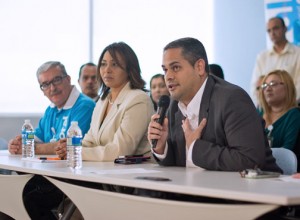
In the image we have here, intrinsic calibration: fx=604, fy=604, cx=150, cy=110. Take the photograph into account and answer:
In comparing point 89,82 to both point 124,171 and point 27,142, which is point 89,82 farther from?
point 124,171

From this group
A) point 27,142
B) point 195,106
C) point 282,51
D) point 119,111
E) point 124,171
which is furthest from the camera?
point 282,51

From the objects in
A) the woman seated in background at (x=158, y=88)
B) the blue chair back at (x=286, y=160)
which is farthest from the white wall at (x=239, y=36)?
the blue chair back at (x=286, y=160)

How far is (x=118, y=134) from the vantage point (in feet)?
11.4

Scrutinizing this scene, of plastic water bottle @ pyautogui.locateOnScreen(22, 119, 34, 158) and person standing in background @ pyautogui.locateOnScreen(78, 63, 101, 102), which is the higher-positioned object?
person standing in background @ pyautogui.locateOnScreen(78, 63, 101, 102)

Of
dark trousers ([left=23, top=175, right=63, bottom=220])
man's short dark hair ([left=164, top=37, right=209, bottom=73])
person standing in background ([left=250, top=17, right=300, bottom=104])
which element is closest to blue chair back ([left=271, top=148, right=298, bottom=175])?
man's short dark hair ([left=164, top=37, right=209, bottom=73])

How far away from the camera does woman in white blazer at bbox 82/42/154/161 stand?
344 cm

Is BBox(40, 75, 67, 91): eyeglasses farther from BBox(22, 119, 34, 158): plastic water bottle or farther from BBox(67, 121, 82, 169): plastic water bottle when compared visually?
BBox(67, 121, 82, 169): plastic water bottle

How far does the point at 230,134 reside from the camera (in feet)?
9.05

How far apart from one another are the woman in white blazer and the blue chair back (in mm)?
797

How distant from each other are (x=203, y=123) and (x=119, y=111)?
2.83 ft

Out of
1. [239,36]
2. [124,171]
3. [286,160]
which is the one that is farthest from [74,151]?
[239,36]

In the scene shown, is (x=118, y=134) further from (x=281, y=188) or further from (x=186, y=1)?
(x=186, y=1)

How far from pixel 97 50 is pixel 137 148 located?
360cm

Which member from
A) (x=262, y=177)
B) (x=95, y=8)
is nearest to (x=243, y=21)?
(x=95, y=8)
